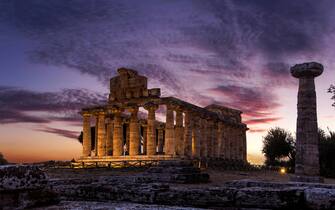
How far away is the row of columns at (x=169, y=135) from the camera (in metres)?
39.8

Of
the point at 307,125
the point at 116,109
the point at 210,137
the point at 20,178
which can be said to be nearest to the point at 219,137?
the point at 210,137

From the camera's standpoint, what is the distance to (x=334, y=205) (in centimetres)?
596

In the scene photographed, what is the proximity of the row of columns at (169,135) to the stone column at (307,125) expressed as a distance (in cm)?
1986

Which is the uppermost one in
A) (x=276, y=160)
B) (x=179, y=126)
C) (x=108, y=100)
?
(x=108, y=100)

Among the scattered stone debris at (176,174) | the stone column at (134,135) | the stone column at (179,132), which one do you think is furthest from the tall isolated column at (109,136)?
the scattered stone debris at (176,174)

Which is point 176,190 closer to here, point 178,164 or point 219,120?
point 178,164

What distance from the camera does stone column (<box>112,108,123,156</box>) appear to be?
42.3m

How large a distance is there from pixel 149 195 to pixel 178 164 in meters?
13.9

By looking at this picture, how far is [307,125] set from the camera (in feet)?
66.4

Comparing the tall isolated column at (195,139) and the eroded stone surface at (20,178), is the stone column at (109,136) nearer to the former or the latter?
the tall isolated column at (195,139)

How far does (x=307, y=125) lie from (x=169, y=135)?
2043 cm

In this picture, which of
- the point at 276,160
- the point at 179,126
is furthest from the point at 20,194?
the point at 276,160

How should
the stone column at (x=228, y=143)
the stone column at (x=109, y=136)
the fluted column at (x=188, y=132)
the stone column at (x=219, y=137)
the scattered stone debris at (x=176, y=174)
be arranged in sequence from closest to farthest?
the scattered stone debris at (x=176, y=174) → the fluted column at (x=188, y=132) → the stone column at (x=109, y=136) → the stone column at (x=219, y=137) → the stone column at (x=228, y=143)

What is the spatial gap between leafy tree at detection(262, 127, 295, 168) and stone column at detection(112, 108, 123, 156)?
26.6 metres
